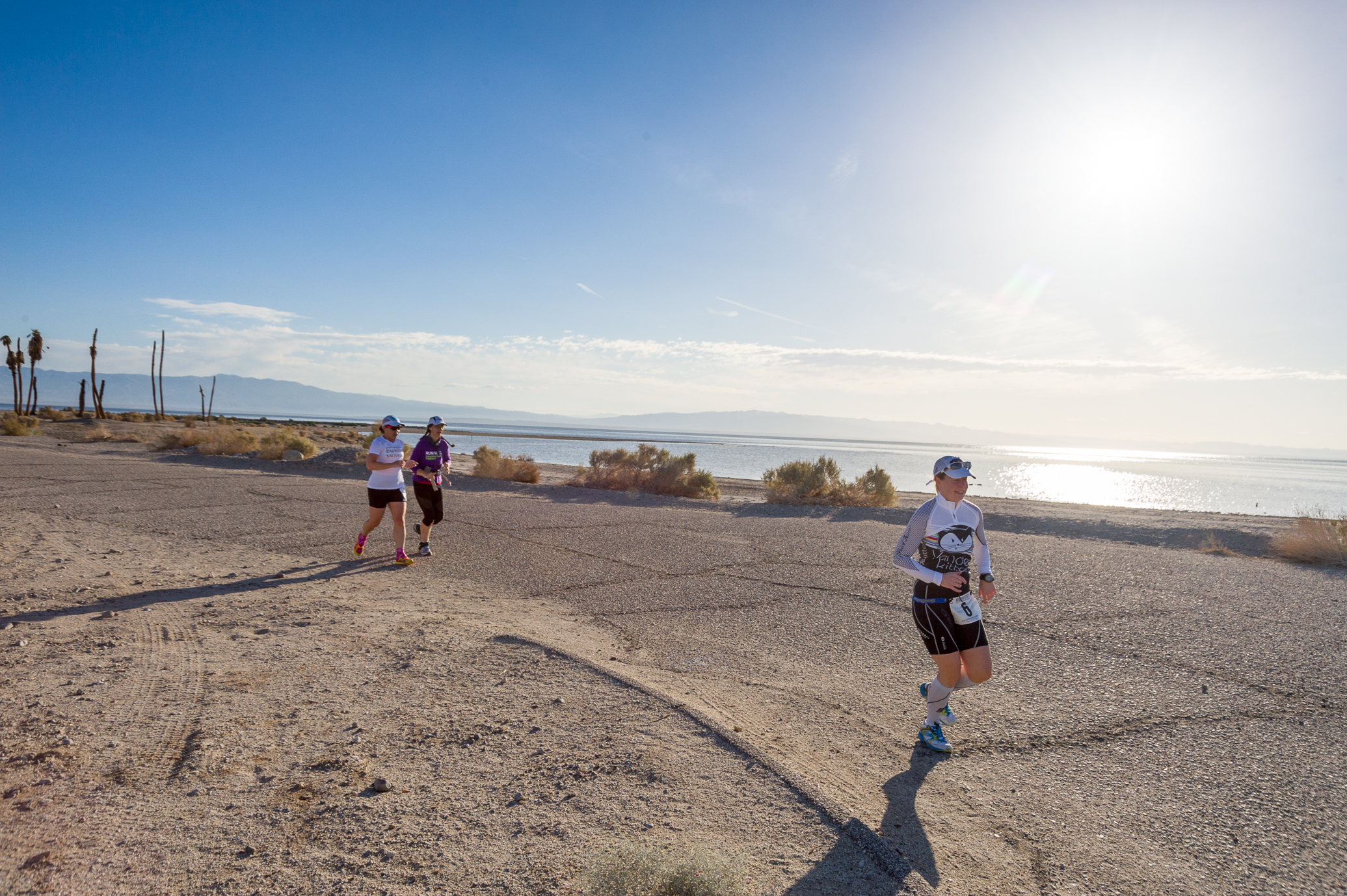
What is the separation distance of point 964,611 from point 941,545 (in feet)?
1.26

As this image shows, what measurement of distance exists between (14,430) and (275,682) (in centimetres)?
3411

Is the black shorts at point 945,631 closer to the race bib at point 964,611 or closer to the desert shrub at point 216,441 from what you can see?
the race bib at point 964,611

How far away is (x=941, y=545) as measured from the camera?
3818 millimetres

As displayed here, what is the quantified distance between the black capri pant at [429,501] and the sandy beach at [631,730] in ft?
3.74

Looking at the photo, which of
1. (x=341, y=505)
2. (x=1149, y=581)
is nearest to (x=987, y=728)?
(x=1149, y=581)

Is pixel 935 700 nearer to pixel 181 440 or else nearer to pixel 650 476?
pixel 650 476

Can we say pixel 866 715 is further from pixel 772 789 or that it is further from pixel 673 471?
pixel 673 471

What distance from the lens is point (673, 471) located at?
1908cm

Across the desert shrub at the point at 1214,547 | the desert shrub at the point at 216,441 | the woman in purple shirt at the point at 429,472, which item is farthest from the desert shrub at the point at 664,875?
the desert shrub at the point at 216,441

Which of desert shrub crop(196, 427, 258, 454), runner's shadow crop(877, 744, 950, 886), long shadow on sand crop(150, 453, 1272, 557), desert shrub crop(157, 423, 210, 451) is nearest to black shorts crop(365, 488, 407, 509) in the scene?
runner's shadow crop(877, 744, 950, 886)

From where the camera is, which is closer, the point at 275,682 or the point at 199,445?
the point at 275,682

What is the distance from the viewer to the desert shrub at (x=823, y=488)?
17281 mm

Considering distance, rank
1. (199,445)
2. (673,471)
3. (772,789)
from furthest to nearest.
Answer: (199,445) < (673,471) < (772,789)

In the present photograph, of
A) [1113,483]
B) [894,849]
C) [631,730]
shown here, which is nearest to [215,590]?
[631,730]
